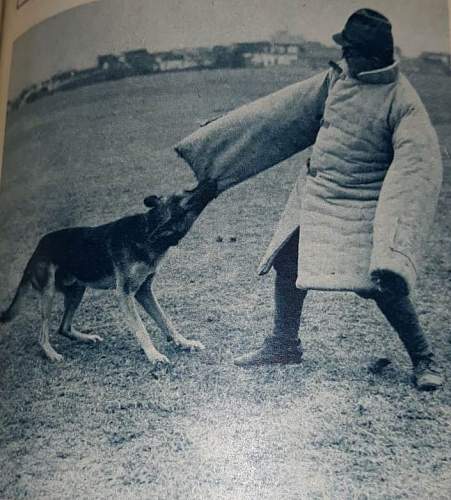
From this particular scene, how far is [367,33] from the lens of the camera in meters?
4.39

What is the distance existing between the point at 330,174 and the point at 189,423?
149 centimetres

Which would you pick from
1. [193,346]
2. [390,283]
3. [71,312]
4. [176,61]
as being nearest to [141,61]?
[176,61]

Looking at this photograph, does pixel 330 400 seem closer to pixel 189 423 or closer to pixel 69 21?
pixel 189 423

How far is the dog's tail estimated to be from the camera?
14.9 ft

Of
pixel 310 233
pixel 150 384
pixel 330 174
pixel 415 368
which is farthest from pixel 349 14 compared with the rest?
pixel 150 384

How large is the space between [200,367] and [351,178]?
4.14ft

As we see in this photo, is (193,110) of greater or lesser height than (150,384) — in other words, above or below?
above

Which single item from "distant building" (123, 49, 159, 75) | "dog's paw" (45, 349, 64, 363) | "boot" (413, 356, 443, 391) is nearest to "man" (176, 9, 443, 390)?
"boot" (413, 356, 443, 391)

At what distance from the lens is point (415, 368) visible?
12.8ft

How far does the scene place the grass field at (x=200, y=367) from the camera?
3.70m

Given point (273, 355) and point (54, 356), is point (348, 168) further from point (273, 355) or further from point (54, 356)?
point (54, 356)

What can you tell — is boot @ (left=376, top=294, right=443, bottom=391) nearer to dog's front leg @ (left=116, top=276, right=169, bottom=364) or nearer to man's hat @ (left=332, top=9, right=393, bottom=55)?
dog's front leg @ (left=116, top=276, right=169, bottom=364)

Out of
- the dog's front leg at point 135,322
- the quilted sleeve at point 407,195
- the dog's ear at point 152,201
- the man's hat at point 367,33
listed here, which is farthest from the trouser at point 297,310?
the man's hat at point 367,33

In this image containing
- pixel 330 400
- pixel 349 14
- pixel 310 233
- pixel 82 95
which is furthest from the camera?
pixel 82 95
